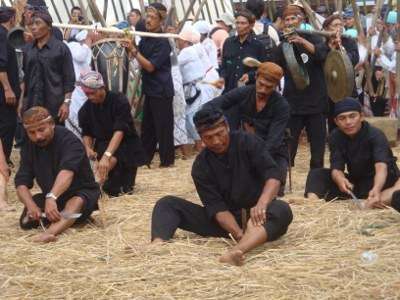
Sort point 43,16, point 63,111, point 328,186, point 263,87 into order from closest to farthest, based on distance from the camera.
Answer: point 263,87 → point 328,186 → point 43,16 → point 63,111

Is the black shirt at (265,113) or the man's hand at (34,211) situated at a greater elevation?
the black shirt at (265,113)

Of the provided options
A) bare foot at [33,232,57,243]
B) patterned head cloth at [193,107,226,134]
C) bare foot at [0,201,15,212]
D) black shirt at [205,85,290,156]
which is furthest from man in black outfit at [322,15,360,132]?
bare foot at [33,232,57,243]

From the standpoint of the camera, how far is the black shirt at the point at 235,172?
5.11 meters

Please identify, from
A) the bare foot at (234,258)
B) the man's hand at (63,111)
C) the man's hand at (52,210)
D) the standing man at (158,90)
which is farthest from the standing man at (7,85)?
the bare foot at (234,258)

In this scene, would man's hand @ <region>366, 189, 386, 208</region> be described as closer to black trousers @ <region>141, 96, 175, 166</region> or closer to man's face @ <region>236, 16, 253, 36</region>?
man's face @ <region>236, 16, 253, 36</region>

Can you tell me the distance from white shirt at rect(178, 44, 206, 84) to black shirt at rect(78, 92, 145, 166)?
2.42m

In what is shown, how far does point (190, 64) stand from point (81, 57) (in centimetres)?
114

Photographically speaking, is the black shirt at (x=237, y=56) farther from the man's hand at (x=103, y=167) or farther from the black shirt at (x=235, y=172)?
the black shirt at (x=235, y=172)

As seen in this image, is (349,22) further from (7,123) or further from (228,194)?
(228,194)

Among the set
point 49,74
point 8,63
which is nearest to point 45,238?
point 49,74

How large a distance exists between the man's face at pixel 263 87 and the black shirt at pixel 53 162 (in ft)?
4.64

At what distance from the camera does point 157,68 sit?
8.61 m

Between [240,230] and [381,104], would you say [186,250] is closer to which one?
[240,230]

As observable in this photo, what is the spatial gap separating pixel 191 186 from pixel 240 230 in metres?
2.47
